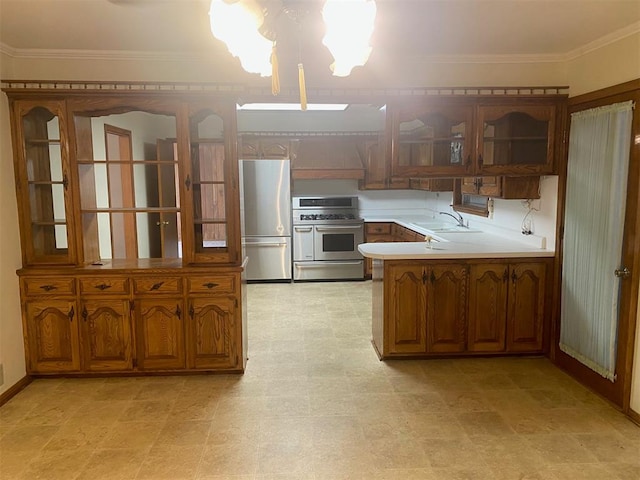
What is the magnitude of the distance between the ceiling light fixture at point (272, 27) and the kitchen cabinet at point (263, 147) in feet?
16.0

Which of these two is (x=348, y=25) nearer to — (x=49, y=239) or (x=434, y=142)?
(x=434, y=142)

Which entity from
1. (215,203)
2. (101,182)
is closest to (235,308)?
(215,203)

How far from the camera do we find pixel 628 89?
2848 millimetres

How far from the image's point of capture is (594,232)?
10.4ft

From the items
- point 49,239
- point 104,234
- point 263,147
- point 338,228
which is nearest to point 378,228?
point 338,228

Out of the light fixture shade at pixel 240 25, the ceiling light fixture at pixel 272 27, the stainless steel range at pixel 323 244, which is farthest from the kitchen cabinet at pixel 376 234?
the light fixture shade at pixel 240 25

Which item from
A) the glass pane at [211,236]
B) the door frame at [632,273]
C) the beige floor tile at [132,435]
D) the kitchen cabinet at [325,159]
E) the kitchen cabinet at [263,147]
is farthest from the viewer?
the kitchen cabinet at [325,159]

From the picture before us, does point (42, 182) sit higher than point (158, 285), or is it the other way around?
point (42, 182)

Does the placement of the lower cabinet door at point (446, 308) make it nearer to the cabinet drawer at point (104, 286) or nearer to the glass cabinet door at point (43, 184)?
the cabinet drawer at point (104, 286)

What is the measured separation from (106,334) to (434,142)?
9.64 ft

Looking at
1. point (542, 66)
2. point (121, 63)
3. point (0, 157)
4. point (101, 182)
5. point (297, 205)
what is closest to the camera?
point (0, 157)

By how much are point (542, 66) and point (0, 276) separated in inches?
166

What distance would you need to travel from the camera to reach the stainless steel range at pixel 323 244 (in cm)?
655

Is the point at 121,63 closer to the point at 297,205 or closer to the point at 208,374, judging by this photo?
the point at 208,374
